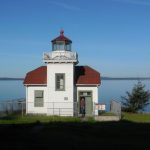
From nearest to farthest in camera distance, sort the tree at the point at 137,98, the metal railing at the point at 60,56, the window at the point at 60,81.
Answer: the metal railing at the point at 60,56
the window at the point at 60,81
the tree at the point at 137,98

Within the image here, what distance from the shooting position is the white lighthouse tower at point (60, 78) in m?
33.0

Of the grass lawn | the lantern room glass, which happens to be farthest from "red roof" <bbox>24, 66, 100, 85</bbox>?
the grass lawn

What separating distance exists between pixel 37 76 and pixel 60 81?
2426 mm

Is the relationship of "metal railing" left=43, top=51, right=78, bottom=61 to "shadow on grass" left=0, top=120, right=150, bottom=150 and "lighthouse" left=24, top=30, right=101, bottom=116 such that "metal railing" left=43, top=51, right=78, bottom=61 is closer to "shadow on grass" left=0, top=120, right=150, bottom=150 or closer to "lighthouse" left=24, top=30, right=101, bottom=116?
"lighthouse" left=24, top=30, right=101, bottom=116

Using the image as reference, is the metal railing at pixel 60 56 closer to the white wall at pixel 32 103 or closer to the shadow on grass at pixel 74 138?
the white wall at pixel 32 103

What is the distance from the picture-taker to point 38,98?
33781 mm

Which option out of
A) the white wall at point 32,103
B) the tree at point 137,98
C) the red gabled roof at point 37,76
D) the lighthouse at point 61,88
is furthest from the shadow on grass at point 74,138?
the tree at point 137,98

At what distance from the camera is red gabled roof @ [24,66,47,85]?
1334 inches

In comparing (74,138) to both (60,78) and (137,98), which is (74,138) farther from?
(137,98)

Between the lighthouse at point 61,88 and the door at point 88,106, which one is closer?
the lighthouse at point 61,88

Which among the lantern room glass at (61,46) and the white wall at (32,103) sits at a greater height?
the lantern room glass at (61,46)

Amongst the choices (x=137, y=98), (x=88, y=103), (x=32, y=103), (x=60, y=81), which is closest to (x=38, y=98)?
(x=32, y=103)

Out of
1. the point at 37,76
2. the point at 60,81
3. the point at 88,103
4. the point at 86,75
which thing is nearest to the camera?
the point at 60,81

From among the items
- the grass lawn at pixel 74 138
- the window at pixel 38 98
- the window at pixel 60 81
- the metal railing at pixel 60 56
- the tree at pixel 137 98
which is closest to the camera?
the grass lawn at pixel 74 138
